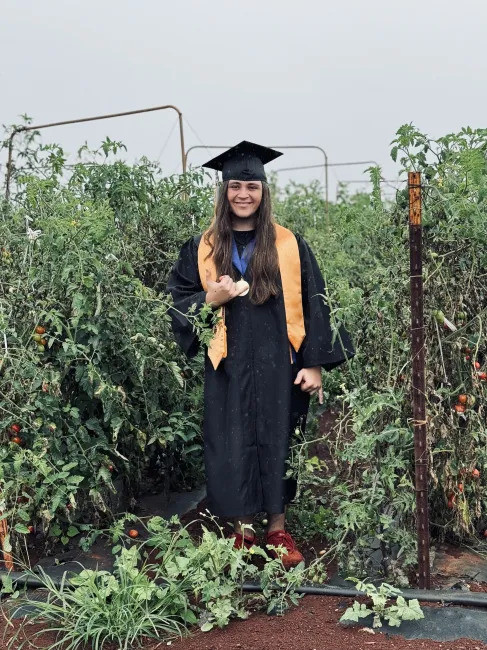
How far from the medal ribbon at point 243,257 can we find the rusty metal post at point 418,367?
2.33 feet

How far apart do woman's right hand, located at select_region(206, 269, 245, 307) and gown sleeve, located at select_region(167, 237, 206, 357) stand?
55mm

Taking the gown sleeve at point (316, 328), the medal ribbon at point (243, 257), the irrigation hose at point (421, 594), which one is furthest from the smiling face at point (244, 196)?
the irrigation hose at point (421, 594)

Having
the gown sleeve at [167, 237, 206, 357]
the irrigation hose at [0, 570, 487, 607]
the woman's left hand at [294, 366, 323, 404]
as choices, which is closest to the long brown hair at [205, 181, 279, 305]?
the gown sleeve at [167, 237, 206, 357]

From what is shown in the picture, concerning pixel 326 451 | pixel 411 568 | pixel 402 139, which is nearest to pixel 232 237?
pixel 402 139

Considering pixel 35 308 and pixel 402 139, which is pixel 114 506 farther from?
pixel 402 139

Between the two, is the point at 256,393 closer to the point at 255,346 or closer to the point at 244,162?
the point at 255,346

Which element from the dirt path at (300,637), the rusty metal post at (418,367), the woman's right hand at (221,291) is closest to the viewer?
the dirt path at (300,637)

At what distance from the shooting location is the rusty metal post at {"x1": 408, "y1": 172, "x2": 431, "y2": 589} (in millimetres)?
3156

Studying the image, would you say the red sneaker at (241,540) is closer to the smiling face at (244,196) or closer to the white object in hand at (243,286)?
the white object in hand at (243,286)

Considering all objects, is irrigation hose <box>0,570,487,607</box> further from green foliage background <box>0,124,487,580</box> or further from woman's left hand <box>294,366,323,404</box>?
woman's left hand <box>294,366,323,404</box>

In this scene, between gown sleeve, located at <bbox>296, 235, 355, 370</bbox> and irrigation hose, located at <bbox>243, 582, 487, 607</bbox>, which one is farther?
gown sleeve, located at <bbox>296, 235, 355, 370</bbox>

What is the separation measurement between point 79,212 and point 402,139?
4.19 feet

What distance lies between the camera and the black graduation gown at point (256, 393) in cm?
357

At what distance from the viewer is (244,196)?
3594mm
